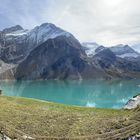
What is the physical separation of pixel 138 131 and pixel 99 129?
4.04 m

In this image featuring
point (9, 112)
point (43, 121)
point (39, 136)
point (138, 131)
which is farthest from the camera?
point (9, 112)

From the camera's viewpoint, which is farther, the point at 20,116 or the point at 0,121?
the point at 20,116

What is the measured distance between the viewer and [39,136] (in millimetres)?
21969

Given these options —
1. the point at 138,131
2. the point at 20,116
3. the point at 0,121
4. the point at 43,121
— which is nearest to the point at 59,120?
the point at 43,121

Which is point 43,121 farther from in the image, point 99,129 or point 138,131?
point 138,131

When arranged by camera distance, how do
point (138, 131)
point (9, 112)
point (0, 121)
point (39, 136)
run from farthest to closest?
point (9, 112) → point (0, 121) → point (39, 136) → point (138, 131)

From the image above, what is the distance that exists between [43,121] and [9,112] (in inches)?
161

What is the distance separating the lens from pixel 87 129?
23656 mm

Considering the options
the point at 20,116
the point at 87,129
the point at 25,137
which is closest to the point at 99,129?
the point at 87,129

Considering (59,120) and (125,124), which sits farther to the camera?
(59,120)

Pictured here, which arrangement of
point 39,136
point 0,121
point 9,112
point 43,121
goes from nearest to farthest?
point 39,136 < point 0,121 < point 43,121 < point 9,112

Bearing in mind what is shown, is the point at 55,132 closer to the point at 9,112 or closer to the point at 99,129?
the point at 99,129

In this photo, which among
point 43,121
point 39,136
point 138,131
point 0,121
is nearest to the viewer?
point 138,131

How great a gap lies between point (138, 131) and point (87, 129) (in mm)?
4864
